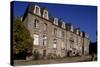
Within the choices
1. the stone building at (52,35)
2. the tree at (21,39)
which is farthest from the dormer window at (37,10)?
the tree at (21,39)

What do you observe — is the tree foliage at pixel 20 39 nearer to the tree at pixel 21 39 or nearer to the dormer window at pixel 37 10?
the tree at pixel 21 39

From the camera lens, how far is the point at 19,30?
8.07 ft

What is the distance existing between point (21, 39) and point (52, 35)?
0.39 metres

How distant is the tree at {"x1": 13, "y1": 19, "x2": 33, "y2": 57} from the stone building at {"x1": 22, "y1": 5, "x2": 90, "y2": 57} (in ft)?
0.17

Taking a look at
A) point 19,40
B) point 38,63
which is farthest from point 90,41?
point 19,40

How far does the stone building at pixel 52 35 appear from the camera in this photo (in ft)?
8.38

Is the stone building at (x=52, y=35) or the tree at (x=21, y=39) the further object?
the stone building at (x=52, y=35)

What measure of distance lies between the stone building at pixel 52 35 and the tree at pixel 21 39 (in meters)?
0.05

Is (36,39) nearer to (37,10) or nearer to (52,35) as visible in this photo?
(52,35)

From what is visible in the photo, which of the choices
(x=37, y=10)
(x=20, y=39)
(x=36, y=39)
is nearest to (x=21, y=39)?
(x=20, y=39)

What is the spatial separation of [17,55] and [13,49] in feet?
0.26

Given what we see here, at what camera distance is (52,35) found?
2662 millimetres

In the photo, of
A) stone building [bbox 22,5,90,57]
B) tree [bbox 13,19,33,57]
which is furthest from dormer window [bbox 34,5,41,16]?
tree [bbox 13,19,33,57]
